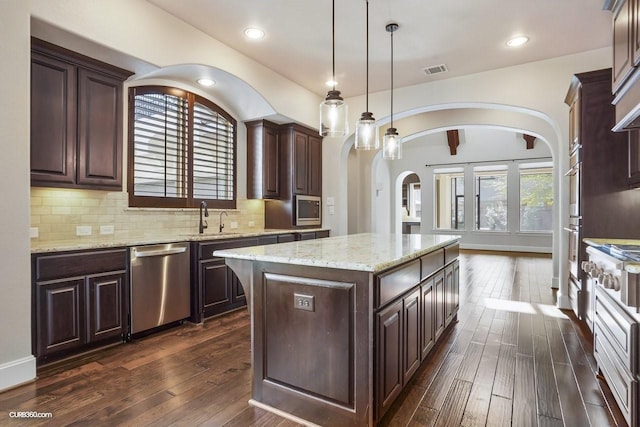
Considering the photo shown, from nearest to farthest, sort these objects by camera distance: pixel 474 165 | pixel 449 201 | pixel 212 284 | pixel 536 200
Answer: pixel 212 284
pixel 536 200
pixel 474 165
pixel 449 201

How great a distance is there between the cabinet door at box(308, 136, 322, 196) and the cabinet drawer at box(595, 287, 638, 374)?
3909mm

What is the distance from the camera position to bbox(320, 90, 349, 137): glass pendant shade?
2598mm

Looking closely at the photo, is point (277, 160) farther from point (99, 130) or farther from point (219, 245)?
point (99, 130)

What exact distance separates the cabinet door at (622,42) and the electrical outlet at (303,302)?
7.15 feet

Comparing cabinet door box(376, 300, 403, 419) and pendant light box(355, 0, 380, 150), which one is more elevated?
pendant light box(355, 0, 380, 150)

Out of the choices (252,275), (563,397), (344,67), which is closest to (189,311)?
(252,275)

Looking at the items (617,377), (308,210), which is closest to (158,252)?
(308,210)

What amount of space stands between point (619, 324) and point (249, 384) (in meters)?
2.17

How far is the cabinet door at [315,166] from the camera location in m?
5.49

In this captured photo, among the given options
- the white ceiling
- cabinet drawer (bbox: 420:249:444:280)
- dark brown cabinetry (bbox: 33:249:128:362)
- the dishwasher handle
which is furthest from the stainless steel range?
dark brown cabinetry (bbox: 33:249:128:362)

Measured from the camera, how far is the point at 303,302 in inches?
74.2

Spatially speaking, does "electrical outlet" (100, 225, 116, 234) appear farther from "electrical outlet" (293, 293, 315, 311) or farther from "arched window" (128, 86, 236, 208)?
"electrical outlet" (293, 293, 315, 311)

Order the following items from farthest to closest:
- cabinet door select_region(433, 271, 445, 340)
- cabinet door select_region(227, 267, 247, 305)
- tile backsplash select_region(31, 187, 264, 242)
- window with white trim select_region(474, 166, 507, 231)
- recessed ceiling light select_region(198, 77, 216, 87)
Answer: window with white trim select_region(474, 166, 507, 231) < recessed ceiling light select_region(198, 77, 216, 87) < cabinet door select_region(227, 267, 247, 305) < tile backsplash select_region(31, 187, 264, 242) < cabinet door select_region(433, 271, 445, 340)

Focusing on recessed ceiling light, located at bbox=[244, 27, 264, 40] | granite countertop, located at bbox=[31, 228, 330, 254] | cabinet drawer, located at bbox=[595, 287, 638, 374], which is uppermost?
recessed ceiling light, located at bbox=[244, 27, 264, 40]
